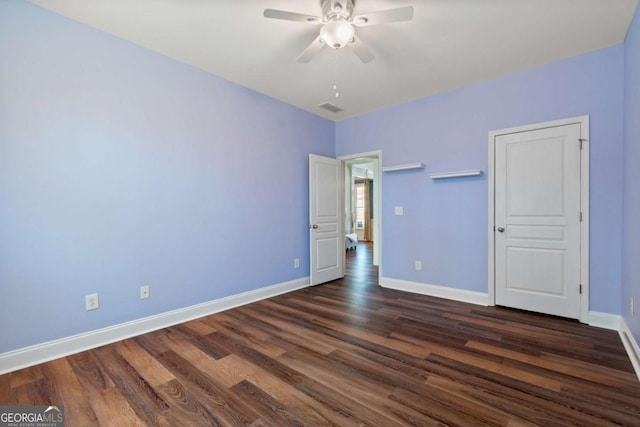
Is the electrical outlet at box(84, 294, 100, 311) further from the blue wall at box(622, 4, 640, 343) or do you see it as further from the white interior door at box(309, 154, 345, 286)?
the blue wall at box(622, 4, 640, 343)

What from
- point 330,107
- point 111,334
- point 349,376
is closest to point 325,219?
point 330,107

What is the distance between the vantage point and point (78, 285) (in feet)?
7.95

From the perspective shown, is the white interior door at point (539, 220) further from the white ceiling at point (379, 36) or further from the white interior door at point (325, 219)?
the white interior door at point (325, 219)

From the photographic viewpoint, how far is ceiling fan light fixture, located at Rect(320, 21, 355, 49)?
2.11 meters

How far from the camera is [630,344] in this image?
232 cm

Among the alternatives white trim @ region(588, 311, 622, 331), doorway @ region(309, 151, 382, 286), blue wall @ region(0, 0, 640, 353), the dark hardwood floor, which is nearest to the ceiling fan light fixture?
blue wall @ region(0, 0, 640, 353)

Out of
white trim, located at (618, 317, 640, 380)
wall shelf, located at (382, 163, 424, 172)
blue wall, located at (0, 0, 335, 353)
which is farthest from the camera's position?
wall shelf, located at (382, 163, 424, 172)

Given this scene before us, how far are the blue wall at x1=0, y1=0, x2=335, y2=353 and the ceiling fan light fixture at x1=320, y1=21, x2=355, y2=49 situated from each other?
5.73 feet

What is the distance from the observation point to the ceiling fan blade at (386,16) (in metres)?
1.88

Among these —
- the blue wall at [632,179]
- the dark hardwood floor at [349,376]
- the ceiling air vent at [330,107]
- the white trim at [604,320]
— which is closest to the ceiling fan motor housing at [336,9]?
the ceiling air vent at [330,107]

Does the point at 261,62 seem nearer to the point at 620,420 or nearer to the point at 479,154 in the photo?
the point at 479,154

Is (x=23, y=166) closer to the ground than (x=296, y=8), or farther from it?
closer to the ground

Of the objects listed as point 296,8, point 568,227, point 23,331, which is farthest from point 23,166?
point 568,227

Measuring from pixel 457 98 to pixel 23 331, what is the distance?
193 inches
